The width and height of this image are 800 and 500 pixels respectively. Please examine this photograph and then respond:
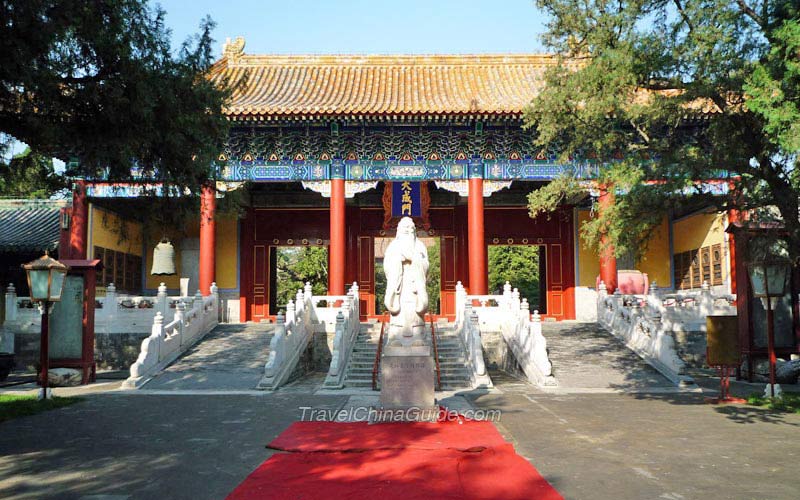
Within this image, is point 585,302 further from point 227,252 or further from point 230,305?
point 227,252

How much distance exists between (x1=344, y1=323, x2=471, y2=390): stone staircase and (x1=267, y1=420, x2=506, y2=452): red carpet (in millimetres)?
3898

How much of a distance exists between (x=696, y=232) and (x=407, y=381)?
43.4ft

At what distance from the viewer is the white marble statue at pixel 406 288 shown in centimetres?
812

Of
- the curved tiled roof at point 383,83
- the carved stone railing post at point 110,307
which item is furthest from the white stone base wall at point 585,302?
the carved stone railing post at point 110,307

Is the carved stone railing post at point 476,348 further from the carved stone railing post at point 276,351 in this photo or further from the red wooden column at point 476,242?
the carved stone railing post at point 276,351

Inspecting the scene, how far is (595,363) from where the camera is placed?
12.5m

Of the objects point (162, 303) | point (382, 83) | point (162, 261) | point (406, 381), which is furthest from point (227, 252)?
point (406, 381)

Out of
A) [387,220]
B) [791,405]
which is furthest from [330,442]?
[387,220]

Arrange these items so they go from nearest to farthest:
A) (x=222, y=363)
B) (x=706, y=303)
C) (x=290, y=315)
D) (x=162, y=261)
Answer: (x=290, y=315), (x=222, y=363), (x=706, y=303), (x=162, y=261)

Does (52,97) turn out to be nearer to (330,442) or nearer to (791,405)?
(330,442)

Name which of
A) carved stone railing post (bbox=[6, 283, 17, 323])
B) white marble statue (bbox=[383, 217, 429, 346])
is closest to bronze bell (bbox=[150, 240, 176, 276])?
carved stone railing post (bbox=[6, 283, 17, 323])

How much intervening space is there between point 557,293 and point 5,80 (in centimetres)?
1577

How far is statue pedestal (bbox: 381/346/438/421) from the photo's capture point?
25.5 feet

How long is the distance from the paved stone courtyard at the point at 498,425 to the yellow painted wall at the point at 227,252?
23.7 ft
